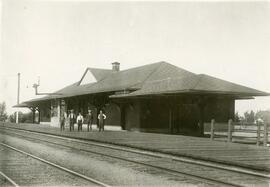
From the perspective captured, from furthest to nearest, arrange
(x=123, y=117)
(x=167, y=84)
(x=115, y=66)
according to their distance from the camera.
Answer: (x=115, y=66)
(x=123, y=117)
(x=167, y=84)

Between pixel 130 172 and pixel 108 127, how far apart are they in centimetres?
2281

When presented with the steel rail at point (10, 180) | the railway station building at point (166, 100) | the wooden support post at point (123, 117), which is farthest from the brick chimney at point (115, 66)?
the steel rail at point (10, 180)

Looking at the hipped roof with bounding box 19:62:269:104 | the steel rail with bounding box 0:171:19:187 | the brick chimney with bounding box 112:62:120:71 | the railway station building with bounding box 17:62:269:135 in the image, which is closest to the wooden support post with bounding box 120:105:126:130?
the railway station building with bounding box 17:62:269:135

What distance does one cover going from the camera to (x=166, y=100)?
26453mm

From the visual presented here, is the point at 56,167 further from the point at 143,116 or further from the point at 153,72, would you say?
the point at 153,72

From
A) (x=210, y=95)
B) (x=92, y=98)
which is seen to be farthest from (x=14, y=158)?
(x=92, y=98)

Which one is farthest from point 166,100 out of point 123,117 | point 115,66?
point 115,66

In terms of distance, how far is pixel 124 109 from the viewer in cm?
2991

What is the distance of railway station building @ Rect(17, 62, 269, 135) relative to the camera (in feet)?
71.6

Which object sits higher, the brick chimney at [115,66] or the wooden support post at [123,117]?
the brick chimney at [115,66]

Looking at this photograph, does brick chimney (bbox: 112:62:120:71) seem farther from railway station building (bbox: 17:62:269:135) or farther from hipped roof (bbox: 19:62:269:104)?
railway station building (bbox: 17:62:269:135)

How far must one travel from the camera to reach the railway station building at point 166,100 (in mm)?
21828

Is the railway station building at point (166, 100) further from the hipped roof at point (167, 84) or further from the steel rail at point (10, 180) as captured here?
the steel rail at point (10, 180)

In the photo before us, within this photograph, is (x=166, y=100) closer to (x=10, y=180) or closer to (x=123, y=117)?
(x=123, y=117)
